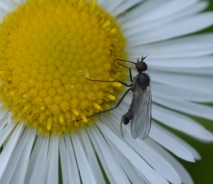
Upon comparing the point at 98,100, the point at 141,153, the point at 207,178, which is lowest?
the point at 207,178

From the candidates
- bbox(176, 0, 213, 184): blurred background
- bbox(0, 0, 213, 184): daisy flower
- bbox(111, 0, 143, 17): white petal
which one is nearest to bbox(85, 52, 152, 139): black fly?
bbox(0, 0, 213, 184): daisy flower

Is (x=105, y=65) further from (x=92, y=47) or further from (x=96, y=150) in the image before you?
(x=96, y=150)

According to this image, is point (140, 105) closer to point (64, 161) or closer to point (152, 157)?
point (152, 157)

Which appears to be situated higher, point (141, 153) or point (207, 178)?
point (141, 153)

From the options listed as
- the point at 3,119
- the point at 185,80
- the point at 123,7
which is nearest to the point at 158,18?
the point at 123,7

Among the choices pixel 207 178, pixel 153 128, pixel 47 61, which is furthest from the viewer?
pixel 207 178

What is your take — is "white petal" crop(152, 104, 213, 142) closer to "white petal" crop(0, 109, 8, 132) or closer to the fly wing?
the fly wing

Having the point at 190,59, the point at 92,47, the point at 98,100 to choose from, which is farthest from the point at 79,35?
the point at 190,59
